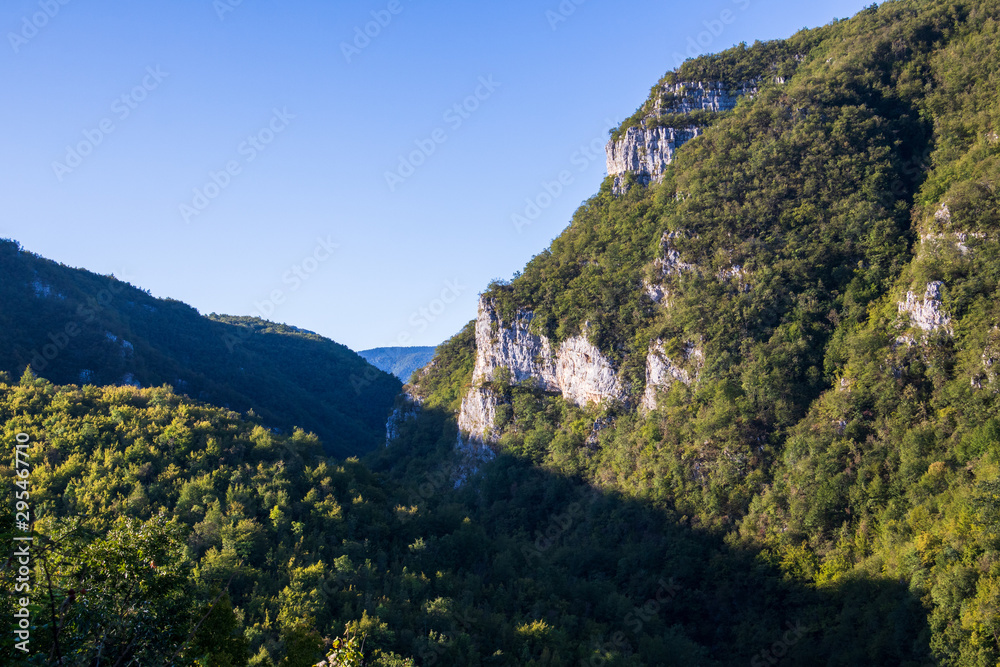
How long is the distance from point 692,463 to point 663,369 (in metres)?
12.0

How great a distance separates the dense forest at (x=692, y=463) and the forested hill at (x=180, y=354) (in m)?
2.95

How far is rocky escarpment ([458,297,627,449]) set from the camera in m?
74.6

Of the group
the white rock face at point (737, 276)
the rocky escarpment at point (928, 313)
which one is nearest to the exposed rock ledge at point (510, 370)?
the white rock face at point (737, 276)

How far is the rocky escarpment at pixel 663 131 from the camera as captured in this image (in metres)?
83.4

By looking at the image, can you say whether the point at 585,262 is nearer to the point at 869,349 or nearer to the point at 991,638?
the point at 869,349

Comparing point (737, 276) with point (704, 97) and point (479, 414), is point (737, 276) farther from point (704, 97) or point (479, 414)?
point (479, 414)

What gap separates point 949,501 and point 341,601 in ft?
131

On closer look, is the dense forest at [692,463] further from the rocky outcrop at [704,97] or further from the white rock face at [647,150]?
the white rock face at [647,150]

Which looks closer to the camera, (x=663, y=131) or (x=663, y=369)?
(x=663, y=369)

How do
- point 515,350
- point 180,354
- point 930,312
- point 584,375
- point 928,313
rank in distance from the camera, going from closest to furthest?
point 930,312 → point 928,313 → point 584,375 → point 515,350 → point 180,354

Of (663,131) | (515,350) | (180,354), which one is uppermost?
(663,131)

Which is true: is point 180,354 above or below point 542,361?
below

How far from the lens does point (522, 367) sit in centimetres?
8319

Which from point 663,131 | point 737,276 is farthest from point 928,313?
point 663,131
